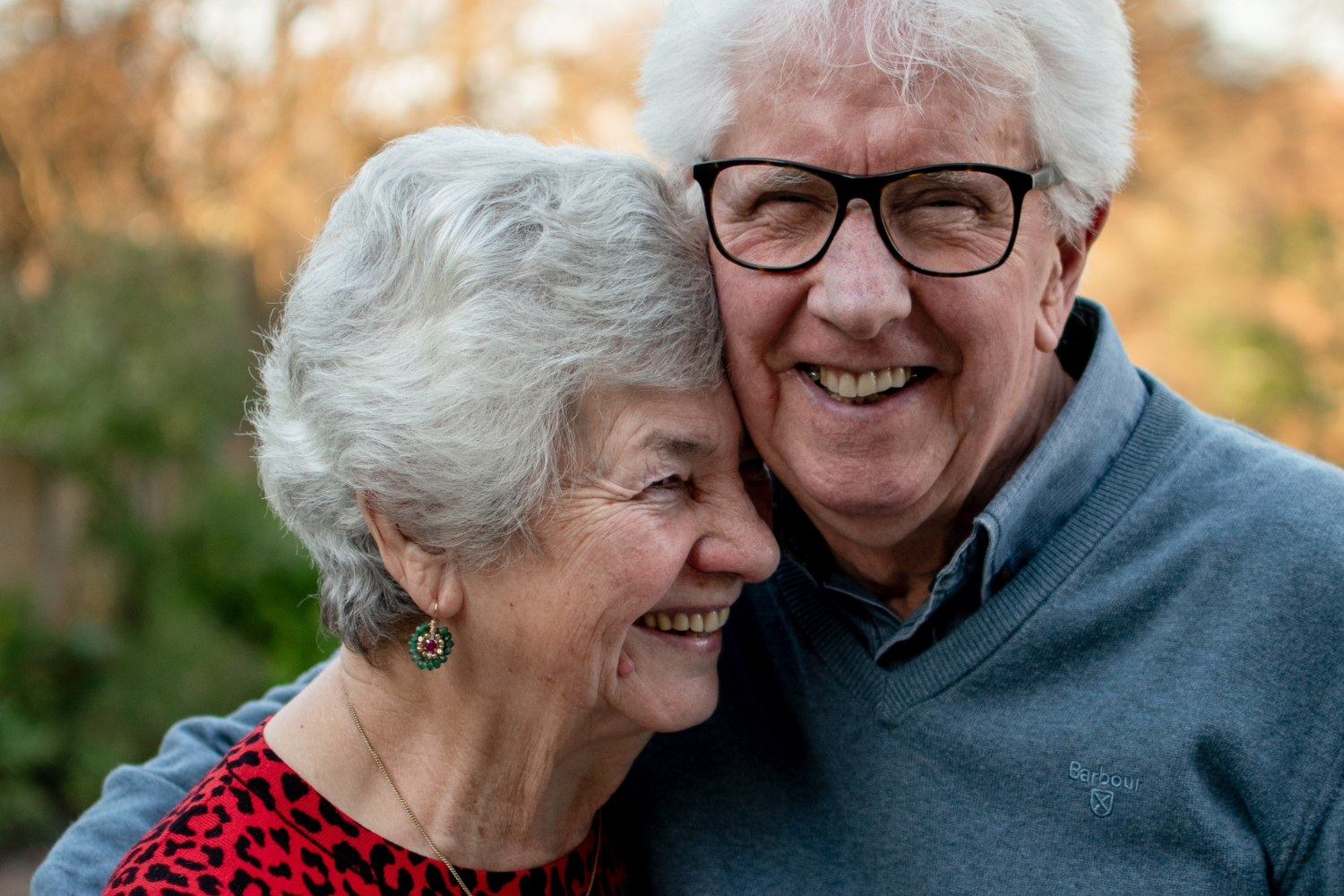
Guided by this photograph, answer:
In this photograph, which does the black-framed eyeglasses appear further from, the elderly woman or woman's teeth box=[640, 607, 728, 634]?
woman's teeth box=[640, 607, 728, 634]

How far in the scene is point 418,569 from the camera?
5.97ft

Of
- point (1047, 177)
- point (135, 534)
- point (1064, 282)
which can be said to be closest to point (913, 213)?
point (1047, 177)

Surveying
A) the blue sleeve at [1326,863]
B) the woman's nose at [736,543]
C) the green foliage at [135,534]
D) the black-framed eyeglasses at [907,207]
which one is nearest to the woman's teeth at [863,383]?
the black-framed eyeglasses at [907,207]

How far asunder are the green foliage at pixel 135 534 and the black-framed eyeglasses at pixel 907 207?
4563 millimetres

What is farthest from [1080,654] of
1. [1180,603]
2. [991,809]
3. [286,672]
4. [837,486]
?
[286,672]

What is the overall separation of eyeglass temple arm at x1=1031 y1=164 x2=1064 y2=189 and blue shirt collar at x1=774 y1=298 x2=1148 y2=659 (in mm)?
364

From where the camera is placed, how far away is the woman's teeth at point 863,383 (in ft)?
5.60

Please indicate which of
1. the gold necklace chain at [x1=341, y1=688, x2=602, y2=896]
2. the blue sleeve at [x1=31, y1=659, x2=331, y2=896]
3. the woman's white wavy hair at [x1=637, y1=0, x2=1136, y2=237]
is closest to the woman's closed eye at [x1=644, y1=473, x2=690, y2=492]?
the woman's white wavy hair at [x1=637, y1=0, x2=1136, y2=237]

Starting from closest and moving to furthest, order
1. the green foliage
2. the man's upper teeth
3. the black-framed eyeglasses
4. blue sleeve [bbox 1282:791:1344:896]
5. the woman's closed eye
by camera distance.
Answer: blue sleeve [bbox 1282:791:1344:896], the black-framed eyeglasses, the man's upper teeth, the woman's closed eye, the green foliage

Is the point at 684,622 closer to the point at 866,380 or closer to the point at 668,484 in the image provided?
the point at 668,484

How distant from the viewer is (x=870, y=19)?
1.56m

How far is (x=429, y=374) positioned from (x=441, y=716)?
609 millimetres

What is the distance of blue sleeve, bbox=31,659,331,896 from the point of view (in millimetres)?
1937

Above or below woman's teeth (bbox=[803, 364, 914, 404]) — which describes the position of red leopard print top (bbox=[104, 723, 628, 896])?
below
